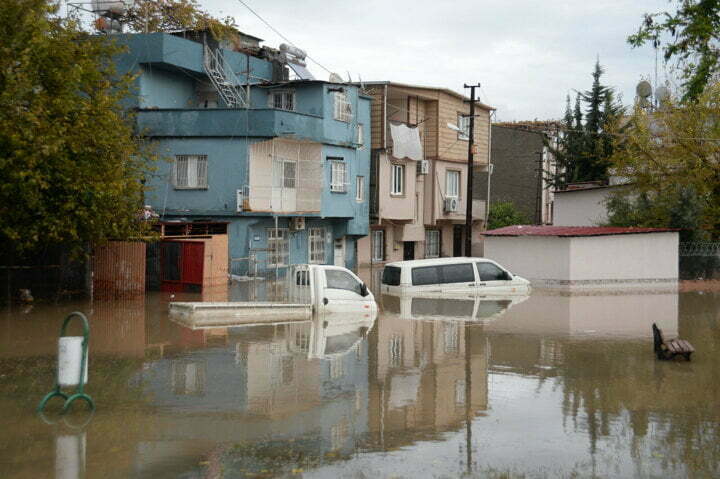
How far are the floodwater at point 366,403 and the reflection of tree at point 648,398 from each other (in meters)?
0.04

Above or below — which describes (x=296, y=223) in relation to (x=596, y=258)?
above

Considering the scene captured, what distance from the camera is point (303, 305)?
800 inches

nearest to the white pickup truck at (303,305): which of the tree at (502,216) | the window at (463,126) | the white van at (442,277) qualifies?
the white van at (442,277)

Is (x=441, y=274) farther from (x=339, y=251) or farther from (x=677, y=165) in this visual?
(x=677, y=165)

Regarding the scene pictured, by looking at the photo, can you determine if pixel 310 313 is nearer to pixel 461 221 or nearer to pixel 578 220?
pixel 578 220

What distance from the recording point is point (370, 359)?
14.8 meters

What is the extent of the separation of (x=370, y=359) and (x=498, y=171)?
4375 cm

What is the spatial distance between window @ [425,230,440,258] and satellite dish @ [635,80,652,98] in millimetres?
14725

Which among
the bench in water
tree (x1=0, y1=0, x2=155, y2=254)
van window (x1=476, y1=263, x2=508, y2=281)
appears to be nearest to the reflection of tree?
the bench in water

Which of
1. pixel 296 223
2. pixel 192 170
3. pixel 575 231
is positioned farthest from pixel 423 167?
pixel 192 170

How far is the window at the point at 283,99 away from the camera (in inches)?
1462

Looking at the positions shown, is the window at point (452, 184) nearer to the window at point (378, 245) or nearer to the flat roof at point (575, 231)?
the window at point (378, 245)

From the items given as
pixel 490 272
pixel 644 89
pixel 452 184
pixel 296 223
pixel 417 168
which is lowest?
pixel 490 272

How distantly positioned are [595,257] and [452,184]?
16.1 metres
